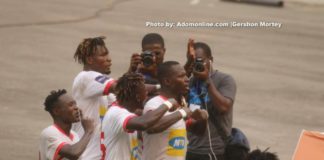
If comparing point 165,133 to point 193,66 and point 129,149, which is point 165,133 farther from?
point 193,66

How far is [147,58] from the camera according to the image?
10578mm

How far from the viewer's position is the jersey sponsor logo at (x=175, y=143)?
954 cm

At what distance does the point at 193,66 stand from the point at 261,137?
538 centimetres

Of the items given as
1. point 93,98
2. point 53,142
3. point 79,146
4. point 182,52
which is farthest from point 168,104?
point 182,52

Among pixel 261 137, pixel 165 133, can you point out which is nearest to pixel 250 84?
pixel 261 137

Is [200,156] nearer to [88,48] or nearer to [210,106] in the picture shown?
[210,106]

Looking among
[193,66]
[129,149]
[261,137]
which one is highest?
[193,66]

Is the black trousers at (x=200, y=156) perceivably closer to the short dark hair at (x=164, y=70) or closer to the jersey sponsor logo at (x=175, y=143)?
the jersey sponsor logo at (x=175, y=143)

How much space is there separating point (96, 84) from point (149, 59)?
71 cm

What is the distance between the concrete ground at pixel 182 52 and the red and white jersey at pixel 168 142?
462 centimetres

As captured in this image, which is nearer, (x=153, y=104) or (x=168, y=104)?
(x=168, y=104)

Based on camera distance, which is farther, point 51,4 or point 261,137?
point 51,4

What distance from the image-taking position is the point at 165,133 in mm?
9547

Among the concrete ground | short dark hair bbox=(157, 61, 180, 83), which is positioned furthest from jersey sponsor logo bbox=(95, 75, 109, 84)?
the concrete ground
